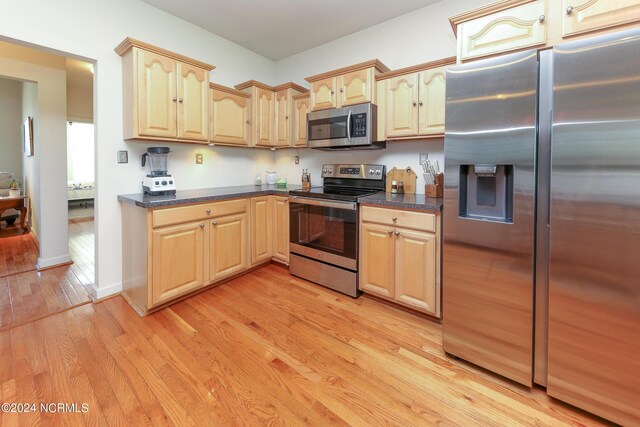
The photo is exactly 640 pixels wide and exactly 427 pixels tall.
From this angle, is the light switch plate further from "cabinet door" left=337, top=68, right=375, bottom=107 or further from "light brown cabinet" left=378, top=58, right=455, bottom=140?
"light brown cabinet" left=378, top=58, right=455, bottom=140

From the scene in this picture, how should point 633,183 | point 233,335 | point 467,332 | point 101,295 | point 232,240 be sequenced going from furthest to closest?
A: point 232,240 < point 101,295 < point 233,335 < point 467,332 < point 633,183

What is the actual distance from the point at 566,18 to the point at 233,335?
8.98 ft

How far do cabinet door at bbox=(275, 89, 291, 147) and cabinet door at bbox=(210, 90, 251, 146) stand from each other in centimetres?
37

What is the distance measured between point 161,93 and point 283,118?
1.34m

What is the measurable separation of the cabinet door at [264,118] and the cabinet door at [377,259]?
5.57 feet

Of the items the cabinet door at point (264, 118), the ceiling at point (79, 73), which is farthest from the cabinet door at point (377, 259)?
Answer: the ceiling at point (79, 73)

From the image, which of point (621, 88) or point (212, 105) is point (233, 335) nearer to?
point (212, 105)

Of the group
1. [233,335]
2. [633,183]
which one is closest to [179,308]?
[233,335]

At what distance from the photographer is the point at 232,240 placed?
109 inches

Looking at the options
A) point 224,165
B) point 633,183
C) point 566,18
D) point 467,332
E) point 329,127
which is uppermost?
point 566,18

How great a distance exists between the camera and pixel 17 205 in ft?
15.3

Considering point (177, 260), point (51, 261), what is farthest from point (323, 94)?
point (51, 261)

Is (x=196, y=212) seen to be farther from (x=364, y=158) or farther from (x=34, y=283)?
(x=34, y=283)

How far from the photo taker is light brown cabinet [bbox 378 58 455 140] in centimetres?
227
